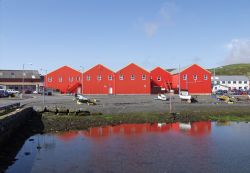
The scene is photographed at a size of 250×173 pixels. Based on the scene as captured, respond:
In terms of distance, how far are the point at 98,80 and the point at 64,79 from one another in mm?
11267

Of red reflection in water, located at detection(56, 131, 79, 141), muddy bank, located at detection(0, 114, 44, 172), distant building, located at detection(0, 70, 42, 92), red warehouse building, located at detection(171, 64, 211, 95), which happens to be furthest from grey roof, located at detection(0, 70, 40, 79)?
red reflection in water, located at detection(56, 131, 79, 141)

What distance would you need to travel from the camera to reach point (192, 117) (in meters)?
40.5

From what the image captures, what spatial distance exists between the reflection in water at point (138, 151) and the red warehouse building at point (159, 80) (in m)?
53.8

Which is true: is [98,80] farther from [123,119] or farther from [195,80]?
[123,119]

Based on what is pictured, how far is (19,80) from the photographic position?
4316 inches

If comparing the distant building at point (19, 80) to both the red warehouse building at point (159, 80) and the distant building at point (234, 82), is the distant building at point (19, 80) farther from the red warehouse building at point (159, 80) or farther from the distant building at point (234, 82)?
the distant building at point (234, 82)

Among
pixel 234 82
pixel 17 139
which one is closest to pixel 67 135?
pixel 17 139

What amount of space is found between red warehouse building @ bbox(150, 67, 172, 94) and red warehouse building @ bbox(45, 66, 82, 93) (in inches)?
787

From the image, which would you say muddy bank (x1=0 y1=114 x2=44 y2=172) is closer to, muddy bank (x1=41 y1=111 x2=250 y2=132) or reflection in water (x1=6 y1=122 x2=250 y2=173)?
reflection in water (x1=6 y1=122 x2=250 y2=173)

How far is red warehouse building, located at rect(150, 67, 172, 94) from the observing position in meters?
88.6

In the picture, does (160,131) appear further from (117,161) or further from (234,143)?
(117,161)

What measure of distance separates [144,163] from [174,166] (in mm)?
1884

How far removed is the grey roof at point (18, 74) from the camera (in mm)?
108812

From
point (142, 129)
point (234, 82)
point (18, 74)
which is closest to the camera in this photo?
point (142, 129)
